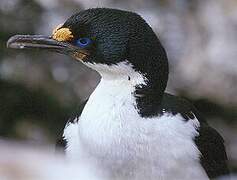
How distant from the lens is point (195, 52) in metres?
5.38

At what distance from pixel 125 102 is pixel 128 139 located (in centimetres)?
17

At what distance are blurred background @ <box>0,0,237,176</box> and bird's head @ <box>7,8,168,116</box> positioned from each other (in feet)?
6.54

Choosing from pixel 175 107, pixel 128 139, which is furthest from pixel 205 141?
pixel 128 139

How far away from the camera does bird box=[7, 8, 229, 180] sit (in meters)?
3.26

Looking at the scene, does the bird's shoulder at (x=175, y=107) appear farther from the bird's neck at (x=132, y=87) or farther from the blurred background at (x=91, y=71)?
the blurred background at (x=91, y=71)

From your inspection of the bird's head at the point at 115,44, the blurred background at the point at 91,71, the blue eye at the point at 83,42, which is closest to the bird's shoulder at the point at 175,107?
the bird's head at the point at 115,44

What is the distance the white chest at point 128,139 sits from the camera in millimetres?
3334

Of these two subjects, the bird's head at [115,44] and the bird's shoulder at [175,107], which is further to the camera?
the bird's shoulder at [175,107]

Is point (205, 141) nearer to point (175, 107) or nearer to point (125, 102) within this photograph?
point (175, 107)

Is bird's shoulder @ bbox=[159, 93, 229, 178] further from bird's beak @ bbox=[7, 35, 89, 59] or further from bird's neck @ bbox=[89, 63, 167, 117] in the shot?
bird's beak @ bbox=[7, 35, 89, 59]

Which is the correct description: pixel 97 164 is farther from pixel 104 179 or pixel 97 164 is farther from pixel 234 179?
pixel 234 179

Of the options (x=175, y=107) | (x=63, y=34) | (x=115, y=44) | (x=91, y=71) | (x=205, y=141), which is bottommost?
(x=205, y=141)

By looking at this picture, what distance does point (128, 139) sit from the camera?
3.36 m

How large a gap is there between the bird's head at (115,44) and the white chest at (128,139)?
4.1 inches
